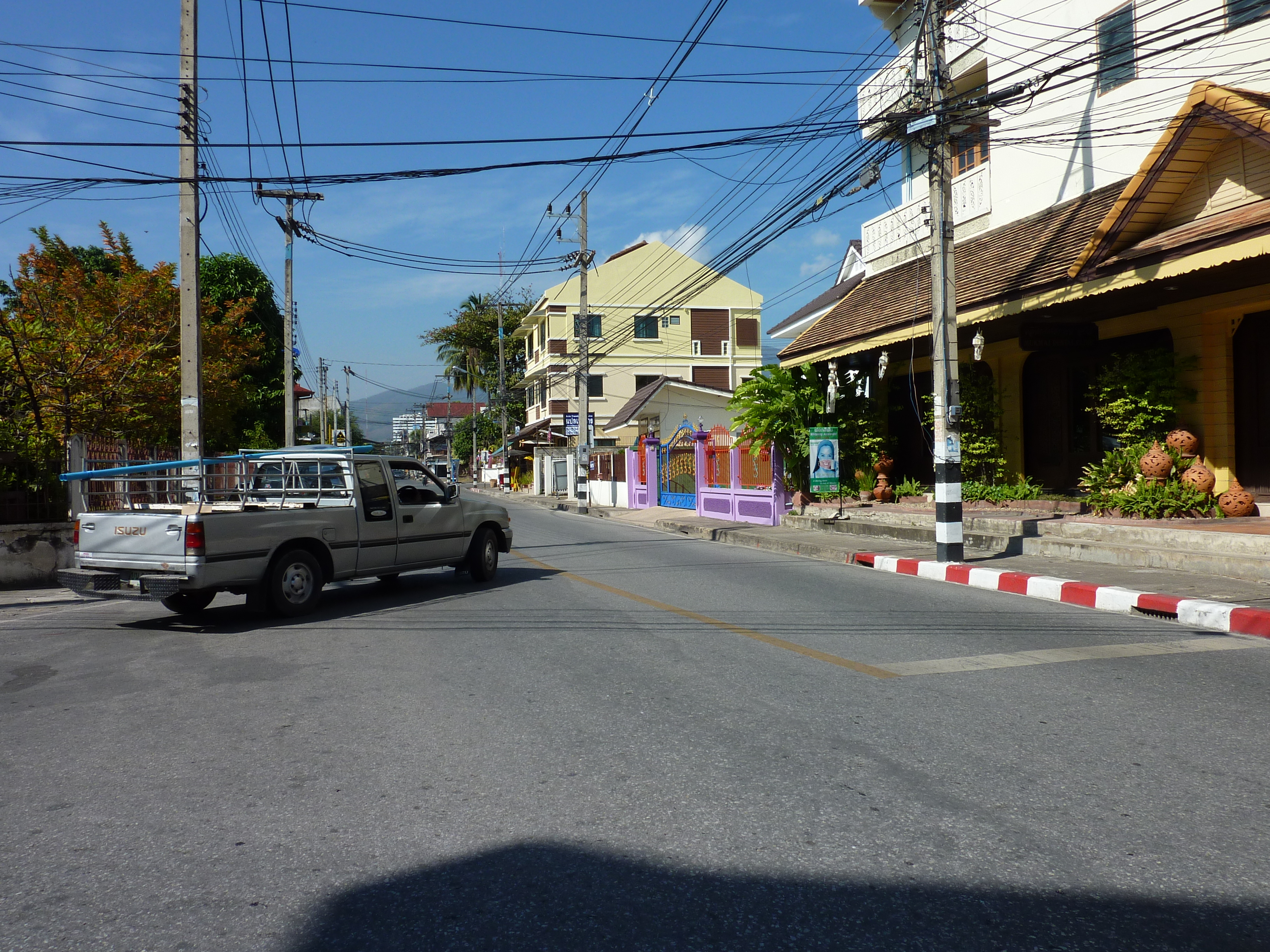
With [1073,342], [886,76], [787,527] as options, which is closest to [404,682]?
[1073,342]

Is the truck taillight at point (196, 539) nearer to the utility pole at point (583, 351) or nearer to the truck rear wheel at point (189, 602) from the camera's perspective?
the truck rear wheel at point (189, 602)

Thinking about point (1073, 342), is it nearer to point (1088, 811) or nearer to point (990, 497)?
point (990, 497)

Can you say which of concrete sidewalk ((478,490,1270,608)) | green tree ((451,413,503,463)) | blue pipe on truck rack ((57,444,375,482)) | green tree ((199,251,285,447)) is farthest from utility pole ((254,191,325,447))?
green tree ((451,413,503,463))

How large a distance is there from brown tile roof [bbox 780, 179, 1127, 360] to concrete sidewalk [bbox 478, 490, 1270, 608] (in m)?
3.84

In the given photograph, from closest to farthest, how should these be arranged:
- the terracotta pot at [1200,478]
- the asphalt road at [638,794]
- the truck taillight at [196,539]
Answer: the asphalt road at [638,794], the truck taillight at [196,539], the terracotta pot at [1200,478]

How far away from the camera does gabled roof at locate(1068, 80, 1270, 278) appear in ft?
39.3

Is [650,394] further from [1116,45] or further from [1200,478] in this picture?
[1200,478]

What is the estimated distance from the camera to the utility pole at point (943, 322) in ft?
42.1

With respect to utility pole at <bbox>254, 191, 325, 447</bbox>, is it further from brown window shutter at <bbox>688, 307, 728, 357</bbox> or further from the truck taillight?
brown window shutter at <bbox>688, 307, 728, 357</bbox>

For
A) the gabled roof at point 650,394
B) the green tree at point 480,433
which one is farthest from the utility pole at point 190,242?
the green tree at point 480,433

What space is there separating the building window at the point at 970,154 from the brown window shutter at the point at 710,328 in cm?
3844

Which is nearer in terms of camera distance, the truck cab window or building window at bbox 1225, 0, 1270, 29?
the truck cab window

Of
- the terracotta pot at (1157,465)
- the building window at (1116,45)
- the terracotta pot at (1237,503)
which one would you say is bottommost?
the terracotta pot at (1237,503)

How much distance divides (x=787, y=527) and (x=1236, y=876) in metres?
17.7
